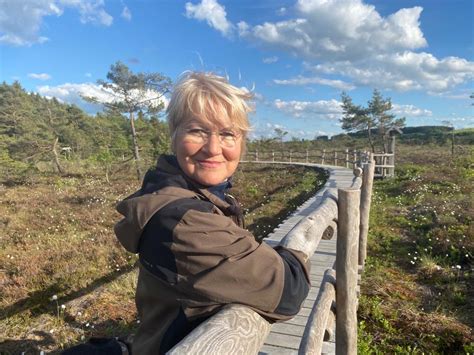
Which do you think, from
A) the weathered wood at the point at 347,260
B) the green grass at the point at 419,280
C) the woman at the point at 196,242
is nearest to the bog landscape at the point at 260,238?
the green grass at the point at 419,280

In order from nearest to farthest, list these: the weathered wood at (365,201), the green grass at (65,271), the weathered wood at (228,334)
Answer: the weathered wood at (228,334) < the green grass at (65,271) < the weathered wood at (365,201)

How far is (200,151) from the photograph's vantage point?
165cm

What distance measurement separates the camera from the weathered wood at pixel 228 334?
0.91 m

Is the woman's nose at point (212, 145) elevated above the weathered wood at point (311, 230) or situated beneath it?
elevated above

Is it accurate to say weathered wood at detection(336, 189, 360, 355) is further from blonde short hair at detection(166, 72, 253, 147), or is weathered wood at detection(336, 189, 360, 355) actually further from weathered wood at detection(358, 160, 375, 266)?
weathered wood at detection(358, 160, 375, 266)

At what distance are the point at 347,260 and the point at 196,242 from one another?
1.40 meters

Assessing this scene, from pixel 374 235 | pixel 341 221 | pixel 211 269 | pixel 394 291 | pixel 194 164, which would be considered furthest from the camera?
pixel 374 235

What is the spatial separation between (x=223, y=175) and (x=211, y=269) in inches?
22.9

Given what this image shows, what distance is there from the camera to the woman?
1198 mm

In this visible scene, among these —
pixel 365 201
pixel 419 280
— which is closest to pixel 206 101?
pixel 365 201

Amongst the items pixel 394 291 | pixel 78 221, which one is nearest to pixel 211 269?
pixel 394 291

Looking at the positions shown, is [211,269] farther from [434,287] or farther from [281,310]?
[434,287]

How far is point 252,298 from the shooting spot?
3.96 ft

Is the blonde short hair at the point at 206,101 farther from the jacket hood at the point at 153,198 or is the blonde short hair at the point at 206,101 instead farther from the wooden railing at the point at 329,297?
the wooden railing at the point at 329,297
